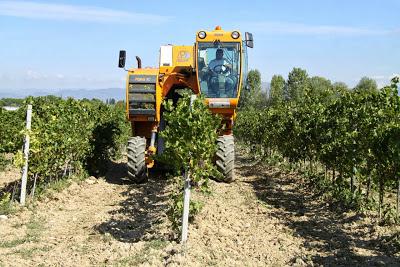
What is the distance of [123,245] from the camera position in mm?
6359

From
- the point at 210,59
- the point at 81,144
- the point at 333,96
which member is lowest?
the point at 81,144

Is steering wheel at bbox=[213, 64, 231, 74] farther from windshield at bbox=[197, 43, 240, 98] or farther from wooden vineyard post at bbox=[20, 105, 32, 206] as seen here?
wooden vineyard post at bbox=[20, 105, 32, 206]

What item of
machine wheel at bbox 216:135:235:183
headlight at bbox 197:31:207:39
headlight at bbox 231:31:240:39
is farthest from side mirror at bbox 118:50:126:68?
machine wheel at bbox 216:135:235:183

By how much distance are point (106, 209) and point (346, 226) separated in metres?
4.31

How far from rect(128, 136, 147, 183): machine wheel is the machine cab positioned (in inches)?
72.6

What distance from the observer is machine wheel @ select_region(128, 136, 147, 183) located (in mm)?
10828

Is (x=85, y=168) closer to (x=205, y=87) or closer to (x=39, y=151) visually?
(x=39, y=151)

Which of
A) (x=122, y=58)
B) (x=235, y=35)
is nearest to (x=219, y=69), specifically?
(x=235, y=35)

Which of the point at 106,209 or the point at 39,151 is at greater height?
the point at 39,151

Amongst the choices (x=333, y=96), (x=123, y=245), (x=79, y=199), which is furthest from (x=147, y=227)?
(x=333, y=96)

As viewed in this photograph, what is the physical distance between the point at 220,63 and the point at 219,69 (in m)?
0.14

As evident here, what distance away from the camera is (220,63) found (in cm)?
1071

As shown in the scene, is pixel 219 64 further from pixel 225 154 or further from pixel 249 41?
pixel 225 154

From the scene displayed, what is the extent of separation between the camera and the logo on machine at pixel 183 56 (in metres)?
12.3
